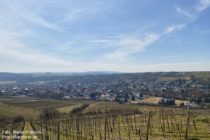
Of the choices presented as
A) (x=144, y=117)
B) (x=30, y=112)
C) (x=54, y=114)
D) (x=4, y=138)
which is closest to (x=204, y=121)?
(x=144, y=117)

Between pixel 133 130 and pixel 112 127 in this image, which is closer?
pixel 133 130

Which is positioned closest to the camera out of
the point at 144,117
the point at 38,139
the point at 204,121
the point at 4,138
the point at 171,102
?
the point at 4,138

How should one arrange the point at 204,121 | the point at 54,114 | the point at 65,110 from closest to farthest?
the point at 204,121
the point at 54,114
the point at 65,110

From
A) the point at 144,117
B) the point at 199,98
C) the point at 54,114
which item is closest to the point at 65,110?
the point at 54,114

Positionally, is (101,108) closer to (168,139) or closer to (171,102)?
(171,102)

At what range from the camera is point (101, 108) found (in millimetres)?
100312

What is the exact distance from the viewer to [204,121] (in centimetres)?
5178

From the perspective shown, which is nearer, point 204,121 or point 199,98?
point 204,121

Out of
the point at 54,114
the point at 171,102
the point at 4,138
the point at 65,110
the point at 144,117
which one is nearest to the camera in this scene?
the point at 4,138

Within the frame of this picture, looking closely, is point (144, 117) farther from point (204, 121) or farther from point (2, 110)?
point (2, 110)

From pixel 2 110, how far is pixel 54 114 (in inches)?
585

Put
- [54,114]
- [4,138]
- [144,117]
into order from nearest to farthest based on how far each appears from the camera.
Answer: [4,138]
[144,117]
[54,114]

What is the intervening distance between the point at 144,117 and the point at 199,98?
4576 centimetres

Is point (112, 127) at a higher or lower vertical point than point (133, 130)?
lower
